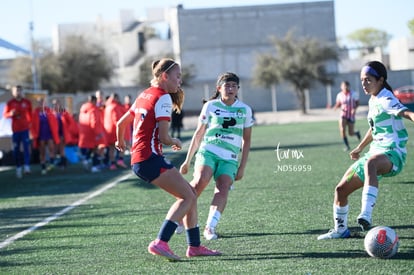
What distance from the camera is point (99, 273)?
22.1ft

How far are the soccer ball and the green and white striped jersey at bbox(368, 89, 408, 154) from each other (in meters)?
1.13

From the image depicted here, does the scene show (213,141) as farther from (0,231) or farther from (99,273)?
(0,231)

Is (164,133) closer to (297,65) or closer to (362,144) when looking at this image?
(362,144)

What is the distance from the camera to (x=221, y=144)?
27.5ft

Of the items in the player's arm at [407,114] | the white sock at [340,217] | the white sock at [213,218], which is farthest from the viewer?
the white sock at [213,218]

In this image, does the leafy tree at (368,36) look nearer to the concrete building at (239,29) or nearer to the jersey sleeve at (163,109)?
the concrete building at (239,29)

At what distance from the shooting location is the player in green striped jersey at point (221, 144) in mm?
8195

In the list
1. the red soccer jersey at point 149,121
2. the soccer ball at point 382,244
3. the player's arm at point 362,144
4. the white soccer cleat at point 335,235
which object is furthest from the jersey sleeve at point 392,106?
the red soccer jersey at point 149,121

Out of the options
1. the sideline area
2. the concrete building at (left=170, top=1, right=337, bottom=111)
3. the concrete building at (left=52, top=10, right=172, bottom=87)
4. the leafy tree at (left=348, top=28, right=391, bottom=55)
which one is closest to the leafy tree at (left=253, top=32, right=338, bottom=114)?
the sideline area

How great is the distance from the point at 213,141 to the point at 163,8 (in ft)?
314

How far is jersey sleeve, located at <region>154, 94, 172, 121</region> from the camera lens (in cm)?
667

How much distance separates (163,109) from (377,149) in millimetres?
2304

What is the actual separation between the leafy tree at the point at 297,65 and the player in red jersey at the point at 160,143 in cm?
5248

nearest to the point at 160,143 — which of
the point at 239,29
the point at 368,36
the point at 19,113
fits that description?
the point at 19,113
